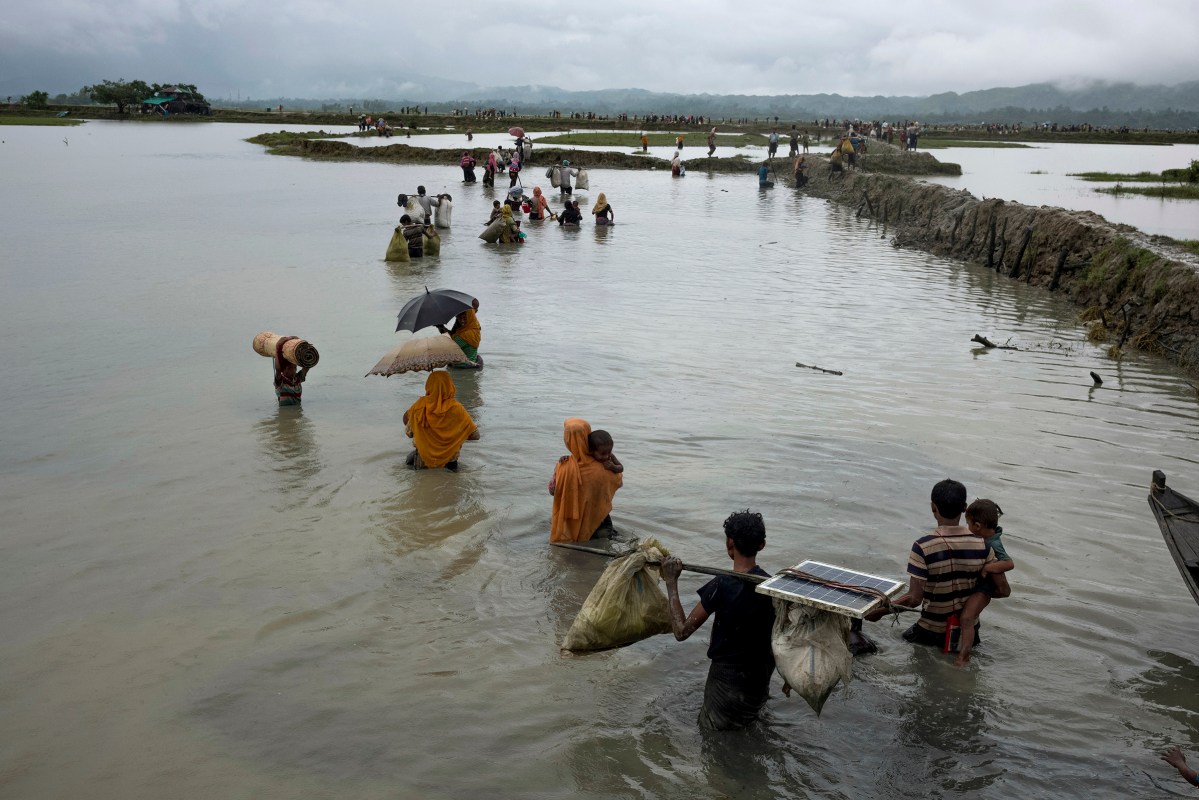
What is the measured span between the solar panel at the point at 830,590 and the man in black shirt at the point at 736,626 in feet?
0.68

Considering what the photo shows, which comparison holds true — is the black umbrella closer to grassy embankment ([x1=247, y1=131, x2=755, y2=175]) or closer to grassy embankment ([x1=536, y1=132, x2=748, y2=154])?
grassy embankment ([x1=247, y1=131, x2=755, y2=175])

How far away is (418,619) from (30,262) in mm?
16819

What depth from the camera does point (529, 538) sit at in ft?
23.4

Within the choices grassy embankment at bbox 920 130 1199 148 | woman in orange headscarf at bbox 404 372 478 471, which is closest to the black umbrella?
woman in orange headscarf at bbox 404 372 478 471

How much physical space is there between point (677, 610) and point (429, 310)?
5136 millimetres

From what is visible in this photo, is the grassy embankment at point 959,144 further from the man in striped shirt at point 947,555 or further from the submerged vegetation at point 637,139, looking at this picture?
the man in striped shirt at point 947,555

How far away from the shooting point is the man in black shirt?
4.27 metres

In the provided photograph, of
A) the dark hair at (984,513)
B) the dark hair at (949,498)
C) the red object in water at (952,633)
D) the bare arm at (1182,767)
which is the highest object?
the dark hair at (949,498)

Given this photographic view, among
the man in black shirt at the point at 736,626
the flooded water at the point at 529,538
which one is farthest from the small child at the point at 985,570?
the man in black shirt at the point at 736,626

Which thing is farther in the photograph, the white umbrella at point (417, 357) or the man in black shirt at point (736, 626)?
the white umbrella at point (417, 357)

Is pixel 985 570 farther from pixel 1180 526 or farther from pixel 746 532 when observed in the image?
pixel 1180 526

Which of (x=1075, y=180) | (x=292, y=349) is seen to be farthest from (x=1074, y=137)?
(x=292, y=349)

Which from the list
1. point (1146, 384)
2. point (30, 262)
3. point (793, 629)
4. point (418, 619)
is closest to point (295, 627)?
point (418, 619)

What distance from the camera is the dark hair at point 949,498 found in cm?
475
